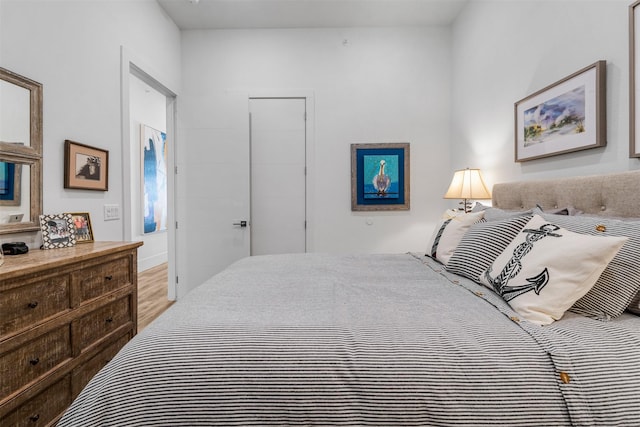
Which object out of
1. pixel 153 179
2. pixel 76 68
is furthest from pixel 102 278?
pixel 153 179

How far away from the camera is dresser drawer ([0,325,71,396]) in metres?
1.15

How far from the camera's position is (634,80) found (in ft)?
4.64

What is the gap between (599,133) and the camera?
5.18 ft

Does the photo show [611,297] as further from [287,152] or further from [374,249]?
[287,152]

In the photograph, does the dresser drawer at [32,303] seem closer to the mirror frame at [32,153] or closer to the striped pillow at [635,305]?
the mirror frame at [32,153]

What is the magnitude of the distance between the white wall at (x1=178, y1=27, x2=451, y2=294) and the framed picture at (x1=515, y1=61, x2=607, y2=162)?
1.22 meters

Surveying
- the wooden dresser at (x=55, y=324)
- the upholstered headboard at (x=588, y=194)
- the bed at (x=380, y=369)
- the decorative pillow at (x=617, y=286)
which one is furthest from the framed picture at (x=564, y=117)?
the wooden dresser at (x=55, y=324)

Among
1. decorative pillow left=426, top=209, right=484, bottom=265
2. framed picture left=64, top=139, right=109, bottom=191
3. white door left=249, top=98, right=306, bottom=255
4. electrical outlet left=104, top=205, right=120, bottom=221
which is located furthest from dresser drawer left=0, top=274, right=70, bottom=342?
white door left=249, top=98, right=306, bottom=255

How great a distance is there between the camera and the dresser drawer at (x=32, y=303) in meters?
1.15

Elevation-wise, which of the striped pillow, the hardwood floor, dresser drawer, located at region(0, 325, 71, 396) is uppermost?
the striped pillow

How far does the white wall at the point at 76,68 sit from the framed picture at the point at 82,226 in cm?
6

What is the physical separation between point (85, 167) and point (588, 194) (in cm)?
286

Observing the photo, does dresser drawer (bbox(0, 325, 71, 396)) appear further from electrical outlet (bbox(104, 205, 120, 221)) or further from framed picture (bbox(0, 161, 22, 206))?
electrical outlet (bbox(104, 205, 120, 221))

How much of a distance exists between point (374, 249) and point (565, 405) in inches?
106
